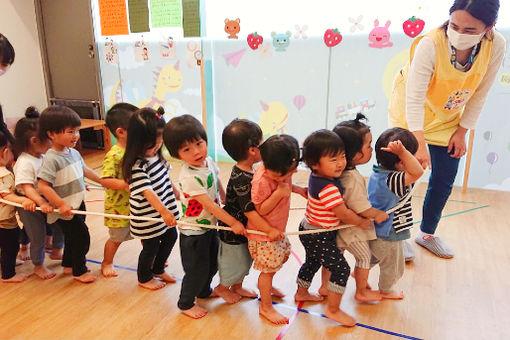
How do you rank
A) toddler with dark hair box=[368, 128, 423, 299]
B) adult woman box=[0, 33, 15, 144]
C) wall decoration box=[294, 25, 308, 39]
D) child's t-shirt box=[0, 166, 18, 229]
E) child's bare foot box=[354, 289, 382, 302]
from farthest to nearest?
1. wall decoration box=[294, 25, 308, 39]
2. adult woman box=[0, 33, 15, 144]
3. child's t-shirt box=[0, 166, 18, 229]
4. child's bare foot box=[354, 289, 382, 302]
5. toddler with dark hair box=[368, 128, 423, 299]

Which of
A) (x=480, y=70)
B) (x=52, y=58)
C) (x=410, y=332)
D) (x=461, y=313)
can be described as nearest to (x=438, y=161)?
(x=480, y=70)

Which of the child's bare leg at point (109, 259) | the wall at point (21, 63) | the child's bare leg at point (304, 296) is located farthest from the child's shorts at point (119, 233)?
the wall at point (21, 63)

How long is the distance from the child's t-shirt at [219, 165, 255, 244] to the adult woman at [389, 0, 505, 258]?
0.88 meters

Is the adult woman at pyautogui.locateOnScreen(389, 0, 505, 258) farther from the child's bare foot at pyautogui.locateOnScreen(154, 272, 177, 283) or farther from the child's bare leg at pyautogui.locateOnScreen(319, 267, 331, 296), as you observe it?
the child's bare foot at pyautogui.locateOnScreen(154, 272, 177, 283)

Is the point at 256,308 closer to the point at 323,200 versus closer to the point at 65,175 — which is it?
the point at 323,200

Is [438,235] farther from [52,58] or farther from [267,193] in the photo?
[52,58]

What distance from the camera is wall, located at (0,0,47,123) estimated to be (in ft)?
15.2

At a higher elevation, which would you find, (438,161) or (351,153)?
(351,153)

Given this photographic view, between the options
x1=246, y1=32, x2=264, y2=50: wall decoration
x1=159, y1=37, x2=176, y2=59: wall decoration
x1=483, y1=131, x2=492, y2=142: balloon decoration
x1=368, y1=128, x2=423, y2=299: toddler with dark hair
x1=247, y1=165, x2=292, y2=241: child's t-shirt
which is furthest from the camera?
x1=159, y1=37, x2=176, y2=59: wall decoration

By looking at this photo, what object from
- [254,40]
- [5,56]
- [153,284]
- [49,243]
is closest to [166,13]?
[254,40]

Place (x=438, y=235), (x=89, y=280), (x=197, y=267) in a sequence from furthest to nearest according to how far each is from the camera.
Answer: (x=438, y=235)
(x=89, y=280)
(x=197, y=267)

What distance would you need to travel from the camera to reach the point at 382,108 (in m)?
3.65

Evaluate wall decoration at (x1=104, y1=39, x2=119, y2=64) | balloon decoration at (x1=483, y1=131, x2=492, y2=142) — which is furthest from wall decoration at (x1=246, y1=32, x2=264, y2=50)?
balloon decoration at (x1=483, y1=131, x2=492, y2=142)

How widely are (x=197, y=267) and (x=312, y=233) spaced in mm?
534
